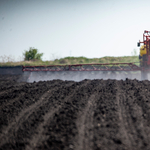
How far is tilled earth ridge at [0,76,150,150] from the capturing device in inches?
132

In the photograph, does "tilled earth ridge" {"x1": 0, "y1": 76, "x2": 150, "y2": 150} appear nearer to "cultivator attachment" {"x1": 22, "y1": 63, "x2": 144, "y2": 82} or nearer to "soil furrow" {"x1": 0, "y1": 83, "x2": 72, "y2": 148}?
"soil furrow" {"x1": 0, "y1": 83, "x2": 72, "y2": 148}

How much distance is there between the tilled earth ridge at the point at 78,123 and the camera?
3.36 metres

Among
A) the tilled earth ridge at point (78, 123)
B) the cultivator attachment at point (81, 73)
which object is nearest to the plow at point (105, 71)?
the cultivator attachment at point (81, 73)

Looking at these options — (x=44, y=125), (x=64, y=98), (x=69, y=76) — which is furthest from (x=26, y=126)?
(x=69, y=76)

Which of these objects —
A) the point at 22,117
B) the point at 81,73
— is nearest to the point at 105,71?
the point at 81,73

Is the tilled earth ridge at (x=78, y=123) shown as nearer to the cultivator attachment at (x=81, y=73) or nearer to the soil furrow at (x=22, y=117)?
the soil furrow at (x=22, y=117)

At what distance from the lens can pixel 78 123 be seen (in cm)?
410

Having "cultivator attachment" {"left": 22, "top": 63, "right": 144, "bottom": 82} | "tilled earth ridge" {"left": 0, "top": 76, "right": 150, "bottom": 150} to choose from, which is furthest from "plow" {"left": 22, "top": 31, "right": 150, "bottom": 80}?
"tilled earth ridge" {"left": 0, "top": 76, "right": 150, "bottom": 150}

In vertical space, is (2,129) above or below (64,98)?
below

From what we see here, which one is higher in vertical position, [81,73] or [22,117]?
[81,73]

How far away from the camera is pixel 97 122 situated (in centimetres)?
405

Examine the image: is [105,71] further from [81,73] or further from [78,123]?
[78,123]

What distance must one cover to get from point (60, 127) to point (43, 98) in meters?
2.56

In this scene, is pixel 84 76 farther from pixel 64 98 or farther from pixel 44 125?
pixel 44 125
